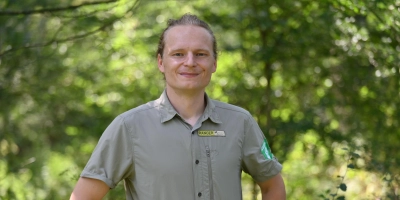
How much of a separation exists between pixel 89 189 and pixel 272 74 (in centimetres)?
334

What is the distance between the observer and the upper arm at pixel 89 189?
2602 mm

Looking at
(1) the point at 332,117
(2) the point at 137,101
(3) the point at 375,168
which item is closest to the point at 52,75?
(2) the point at 137,101

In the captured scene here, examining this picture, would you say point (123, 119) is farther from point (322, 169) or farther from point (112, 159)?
point (322, 169)

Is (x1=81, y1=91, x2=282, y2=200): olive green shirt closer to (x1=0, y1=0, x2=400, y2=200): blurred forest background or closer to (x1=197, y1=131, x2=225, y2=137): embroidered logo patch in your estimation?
(x1=197, y1=131, x2=225, y2=137): embroidered logo patch

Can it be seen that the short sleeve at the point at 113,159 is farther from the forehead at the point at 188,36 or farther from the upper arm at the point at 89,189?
the forehead at the point at 188,36

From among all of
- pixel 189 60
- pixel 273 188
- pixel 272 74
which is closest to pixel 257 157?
pixel 273 188

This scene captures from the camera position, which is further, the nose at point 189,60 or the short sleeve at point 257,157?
the short sleeve at point 257,157

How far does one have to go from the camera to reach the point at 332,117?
5.80m

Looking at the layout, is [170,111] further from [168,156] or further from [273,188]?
[273,188]

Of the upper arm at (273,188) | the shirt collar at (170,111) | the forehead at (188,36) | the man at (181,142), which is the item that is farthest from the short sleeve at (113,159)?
the upper arm at (273,188)

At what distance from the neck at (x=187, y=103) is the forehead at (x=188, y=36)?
0.59ft

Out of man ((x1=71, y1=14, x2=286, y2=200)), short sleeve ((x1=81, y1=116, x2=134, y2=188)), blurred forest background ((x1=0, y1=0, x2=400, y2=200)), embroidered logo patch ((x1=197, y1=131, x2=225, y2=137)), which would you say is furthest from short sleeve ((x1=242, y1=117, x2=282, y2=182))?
blurred forest background ((x1=0, y1=0, x2=400, y2=200))

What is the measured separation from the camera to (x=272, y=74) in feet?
18.9

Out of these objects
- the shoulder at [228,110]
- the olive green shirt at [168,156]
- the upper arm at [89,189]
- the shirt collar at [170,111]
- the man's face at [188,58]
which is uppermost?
the man's face at [188,58]
